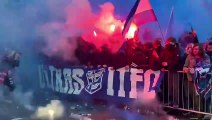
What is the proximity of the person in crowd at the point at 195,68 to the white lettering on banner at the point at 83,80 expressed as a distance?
635 mm

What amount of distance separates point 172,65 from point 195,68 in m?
0.45

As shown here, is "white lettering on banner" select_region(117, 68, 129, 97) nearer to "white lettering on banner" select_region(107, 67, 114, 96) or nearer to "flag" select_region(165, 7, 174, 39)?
"white lettering on banner" select_region(107, 67, 114, 96)

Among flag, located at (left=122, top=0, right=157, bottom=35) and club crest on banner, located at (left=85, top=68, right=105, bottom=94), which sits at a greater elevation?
flag, located at (left=122, top=0, right=157, bottom=35)

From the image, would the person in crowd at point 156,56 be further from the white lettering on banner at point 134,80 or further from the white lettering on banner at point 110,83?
the white lettering on banner at point 110,83

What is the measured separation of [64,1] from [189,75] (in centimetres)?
312

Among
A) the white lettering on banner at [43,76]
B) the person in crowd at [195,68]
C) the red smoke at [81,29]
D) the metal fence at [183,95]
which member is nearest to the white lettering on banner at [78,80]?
the red smoke at [81,29]

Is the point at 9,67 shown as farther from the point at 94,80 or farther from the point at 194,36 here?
the point at 194,36

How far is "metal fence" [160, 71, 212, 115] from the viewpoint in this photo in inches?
243

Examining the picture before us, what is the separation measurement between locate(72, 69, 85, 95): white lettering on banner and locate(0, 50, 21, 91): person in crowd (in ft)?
4.90

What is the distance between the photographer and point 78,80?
25.5 ft

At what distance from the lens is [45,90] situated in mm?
8266

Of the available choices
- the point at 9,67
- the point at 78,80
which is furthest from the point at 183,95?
the point at 9,67

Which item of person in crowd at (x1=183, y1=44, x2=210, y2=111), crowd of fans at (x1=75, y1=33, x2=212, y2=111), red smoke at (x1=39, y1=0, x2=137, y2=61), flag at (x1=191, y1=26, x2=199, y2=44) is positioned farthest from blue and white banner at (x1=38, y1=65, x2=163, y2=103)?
flag at (x1=191, y1=26, x2=199, y2=44)

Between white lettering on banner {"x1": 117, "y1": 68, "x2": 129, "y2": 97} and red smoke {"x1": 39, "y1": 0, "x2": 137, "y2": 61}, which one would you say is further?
red smoke {"x1": 39, "y1": 0, "x2": 137, "y2": 61}
